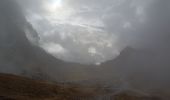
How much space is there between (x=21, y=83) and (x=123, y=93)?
45672 mm

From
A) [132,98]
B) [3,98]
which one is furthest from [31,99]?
[132,98]

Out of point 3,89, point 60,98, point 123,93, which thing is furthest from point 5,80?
point 123,93

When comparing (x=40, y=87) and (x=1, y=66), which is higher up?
(x=1, y=66)

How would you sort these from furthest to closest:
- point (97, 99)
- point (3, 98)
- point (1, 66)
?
point (1, 66) → point (97, 99) → point (3, 98)

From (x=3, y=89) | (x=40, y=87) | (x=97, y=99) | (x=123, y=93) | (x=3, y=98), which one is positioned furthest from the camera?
(x=123, y=93)

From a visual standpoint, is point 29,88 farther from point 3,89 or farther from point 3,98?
point 3,98

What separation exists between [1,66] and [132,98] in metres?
100.0

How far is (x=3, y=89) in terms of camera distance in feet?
357

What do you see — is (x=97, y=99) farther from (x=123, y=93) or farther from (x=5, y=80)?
(x=5, y=80)

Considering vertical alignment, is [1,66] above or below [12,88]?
above

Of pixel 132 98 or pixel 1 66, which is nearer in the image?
pixel 132 98

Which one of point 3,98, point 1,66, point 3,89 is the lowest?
point 3,98

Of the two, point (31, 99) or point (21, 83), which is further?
point (21, 83)

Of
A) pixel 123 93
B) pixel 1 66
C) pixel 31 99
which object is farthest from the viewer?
pixel 1 66
